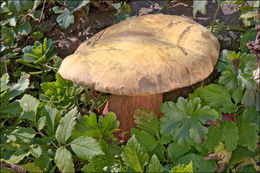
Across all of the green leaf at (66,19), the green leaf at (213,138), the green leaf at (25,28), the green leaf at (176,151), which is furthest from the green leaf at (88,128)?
the green leaf at (25,28)

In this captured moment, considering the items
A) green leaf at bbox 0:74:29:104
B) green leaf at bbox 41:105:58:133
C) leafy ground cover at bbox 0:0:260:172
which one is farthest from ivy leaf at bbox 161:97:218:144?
green leaf at bbox 0:74:29:104

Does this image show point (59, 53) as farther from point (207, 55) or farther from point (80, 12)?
point (207, 55)

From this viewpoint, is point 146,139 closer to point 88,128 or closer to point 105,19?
point 88,128

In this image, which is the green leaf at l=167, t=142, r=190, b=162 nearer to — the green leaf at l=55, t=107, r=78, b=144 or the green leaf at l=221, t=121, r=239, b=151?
the green leaf at l=221, t=121, r=239, b=151

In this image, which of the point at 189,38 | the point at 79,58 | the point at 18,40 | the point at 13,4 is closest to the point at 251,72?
the point at 189,38

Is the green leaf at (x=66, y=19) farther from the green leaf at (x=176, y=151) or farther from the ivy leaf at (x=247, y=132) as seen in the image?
the ivy leaf at (x=247, y=132)
